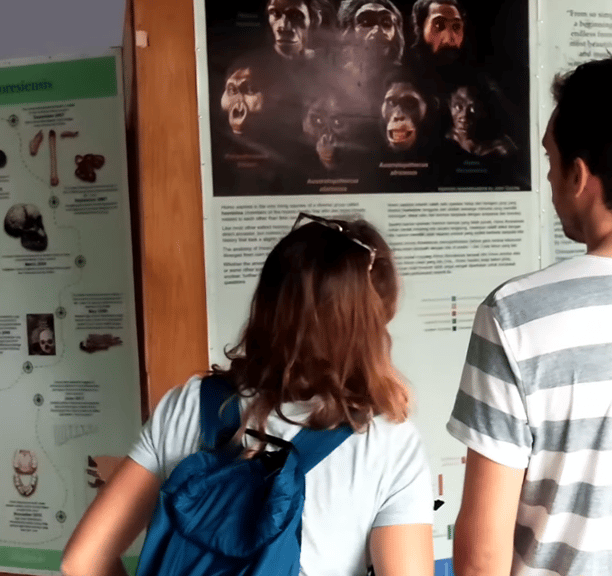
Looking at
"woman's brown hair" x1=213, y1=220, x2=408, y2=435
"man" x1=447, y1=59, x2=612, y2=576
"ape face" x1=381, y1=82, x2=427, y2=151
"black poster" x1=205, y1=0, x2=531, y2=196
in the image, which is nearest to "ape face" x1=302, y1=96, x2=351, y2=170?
"black poster" x1=205, y1=0, x2=531, y2=196

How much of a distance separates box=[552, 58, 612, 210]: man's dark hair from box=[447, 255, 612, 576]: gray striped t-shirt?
143mm

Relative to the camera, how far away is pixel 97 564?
1185 mm

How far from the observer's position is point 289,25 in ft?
6.96

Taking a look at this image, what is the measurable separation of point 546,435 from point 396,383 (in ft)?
0.87

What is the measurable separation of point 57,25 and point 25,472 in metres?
1.85

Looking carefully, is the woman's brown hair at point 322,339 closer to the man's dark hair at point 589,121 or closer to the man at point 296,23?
the man's dark hair at point 589,121

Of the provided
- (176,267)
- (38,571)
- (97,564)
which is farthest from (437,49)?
(38,571)

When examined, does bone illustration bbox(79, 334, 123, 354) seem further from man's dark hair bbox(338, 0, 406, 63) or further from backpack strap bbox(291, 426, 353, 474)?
backpack strap bbox(291, 426, 353, 474)

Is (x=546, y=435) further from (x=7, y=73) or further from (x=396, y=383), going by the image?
(x=7, y=73)

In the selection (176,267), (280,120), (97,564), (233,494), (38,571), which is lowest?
(38,571)

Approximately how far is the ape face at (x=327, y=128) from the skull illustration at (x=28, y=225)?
1.04m

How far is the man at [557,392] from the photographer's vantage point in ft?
3.21

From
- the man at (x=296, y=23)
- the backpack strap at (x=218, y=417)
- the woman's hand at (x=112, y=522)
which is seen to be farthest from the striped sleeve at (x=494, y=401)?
the man at (x=296, y=23)

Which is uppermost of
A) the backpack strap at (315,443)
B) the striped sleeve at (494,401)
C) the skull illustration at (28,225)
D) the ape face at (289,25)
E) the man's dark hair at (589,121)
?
the ape face at (289,25)
